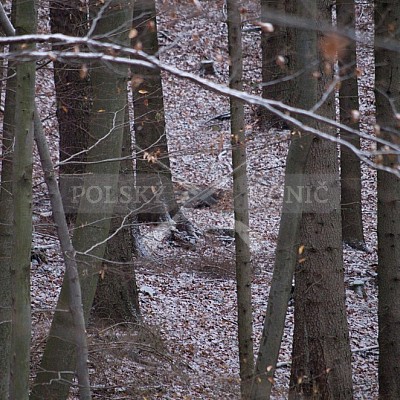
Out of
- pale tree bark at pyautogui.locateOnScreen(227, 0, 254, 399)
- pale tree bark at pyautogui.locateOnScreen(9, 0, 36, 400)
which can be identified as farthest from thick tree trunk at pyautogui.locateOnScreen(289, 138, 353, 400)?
pale tree bark at pyautogui.locateOnScreen(9, 0, 36, 400)

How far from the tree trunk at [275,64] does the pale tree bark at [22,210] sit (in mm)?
1753

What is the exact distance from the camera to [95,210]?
6203 mm

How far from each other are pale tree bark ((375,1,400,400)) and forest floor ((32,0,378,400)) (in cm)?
62

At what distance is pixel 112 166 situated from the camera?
20.6ft

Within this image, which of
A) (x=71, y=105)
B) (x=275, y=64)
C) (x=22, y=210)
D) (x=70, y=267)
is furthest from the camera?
(x=71, y=105)

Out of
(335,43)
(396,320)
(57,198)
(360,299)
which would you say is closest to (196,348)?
(396,320)

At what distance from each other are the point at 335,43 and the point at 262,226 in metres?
12.7

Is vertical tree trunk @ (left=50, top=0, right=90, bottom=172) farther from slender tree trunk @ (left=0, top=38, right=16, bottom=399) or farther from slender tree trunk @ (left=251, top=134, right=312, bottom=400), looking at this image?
slender tree trunk @ (left=251, top=134, right=312, bottom=400)

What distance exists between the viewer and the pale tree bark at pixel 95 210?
6035mm

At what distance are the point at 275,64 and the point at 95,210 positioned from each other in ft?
14.7

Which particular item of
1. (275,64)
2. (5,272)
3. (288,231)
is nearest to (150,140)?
(275,64)

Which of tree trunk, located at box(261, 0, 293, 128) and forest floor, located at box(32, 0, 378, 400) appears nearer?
tree trunk, located at box(261, 0, 293, 128)

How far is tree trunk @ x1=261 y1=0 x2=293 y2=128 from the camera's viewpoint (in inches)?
163

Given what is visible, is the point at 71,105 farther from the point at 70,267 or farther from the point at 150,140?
the point at 70,267
